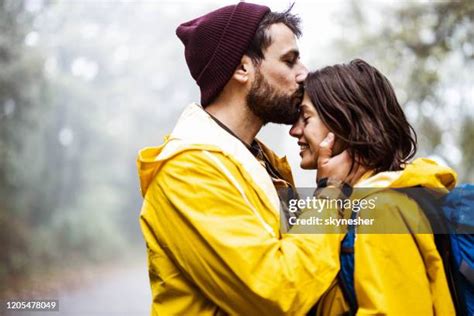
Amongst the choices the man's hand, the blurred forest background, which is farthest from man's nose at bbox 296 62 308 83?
the blurred forest background

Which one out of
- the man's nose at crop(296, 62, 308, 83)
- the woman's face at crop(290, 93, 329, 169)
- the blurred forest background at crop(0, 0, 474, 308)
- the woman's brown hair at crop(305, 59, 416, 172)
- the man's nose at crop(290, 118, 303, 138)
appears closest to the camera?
the woman's brown hair at crop(305, 59, 416, 172)

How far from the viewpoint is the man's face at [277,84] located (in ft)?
7.58

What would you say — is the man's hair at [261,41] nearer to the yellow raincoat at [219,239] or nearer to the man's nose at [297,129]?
the man's nose at [297,129]

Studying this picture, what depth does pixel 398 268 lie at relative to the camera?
5.44 feet

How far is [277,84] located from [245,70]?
0.14m

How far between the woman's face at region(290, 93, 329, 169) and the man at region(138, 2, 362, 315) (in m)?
0.08

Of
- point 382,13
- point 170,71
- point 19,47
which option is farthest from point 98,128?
point 382,13

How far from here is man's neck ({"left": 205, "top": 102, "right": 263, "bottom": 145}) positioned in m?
2.34

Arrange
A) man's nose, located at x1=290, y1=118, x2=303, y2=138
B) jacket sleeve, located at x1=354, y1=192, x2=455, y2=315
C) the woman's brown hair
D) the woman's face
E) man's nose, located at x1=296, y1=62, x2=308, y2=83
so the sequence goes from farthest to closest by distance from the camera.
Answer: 1. man's nose, located at x1=296, y1=62, x2=308, y2=83
2. man's nose, located at x1=290, y1=118, x2=303, y2=138
3. the woman's face
4. the woman's brown hair
5. jacket sleeve, located at x1=354, y1=192, x2=455, y2=315

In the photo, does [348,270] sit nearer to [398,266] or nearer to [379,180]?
[398,266]

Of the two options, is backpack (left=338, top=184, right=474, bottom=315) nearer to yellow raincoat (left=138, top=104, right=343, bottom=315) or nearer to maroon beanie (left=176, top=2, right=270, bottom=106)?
yellow raincoat (left=138, top=104, right=343, bottom=315)

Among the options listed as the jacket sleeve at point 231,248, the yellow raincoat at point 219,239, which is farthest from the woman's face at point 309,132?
the jacket sleeve at point 231,248

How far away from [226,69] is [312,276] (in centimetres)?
99

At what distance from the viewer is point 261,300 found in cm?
166
